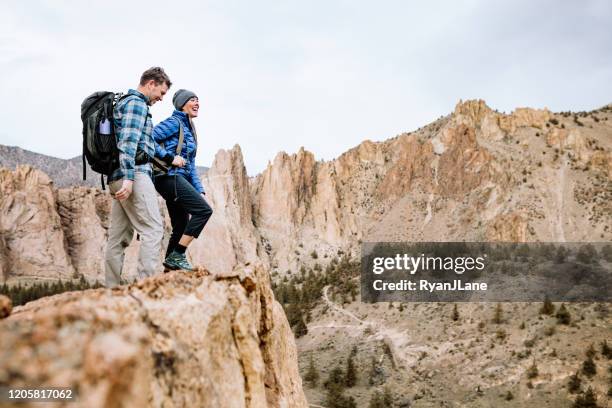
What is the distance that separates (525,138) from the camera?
57.1 metres

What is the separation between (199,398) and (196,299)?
779 millimetres

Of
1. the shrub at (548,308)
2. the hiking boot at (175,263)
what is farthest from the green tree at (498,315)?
the hiking boot at (175,263)

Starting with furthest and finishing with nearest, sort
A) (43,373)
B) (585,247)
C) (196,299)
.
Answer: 1. (585,247)
2. (196,299)
3. (43,373)

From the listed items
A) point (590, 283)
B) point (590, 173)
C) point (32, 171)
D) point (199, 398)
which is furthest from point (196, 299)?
point (32, 171)

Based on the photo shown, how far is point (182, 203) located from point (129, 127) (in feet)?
3.78

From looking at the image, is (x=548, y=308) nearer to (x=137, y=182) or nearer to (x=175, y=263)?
(x=175, y=263)

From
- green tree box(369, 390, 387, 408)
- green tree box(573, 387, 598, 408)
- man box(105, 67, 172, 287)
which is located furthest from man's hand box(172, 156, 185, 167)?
green tree box(573, 387, 598, 408)

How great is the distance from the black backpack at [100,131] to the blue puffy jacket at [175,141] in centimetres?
61

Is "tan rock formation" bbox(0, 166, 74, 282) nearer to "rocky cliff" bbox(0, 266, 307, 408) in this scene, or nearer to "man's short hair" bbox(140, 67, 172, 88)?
"man's short hair" bbox(140, 67, 172, 88)

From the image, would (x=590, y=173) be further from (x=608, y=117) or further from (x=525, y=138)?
(x=608, y=117)

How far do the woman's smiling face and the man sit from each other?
544 mm

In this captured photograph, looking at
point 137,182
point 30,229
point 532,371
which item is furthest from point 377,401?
point 30,229

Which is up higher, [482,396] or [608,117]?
[608,117]

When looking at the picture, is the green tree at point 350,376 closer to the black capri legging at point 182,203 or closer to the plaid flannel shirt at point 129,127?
the black capri legging at point 182,203
